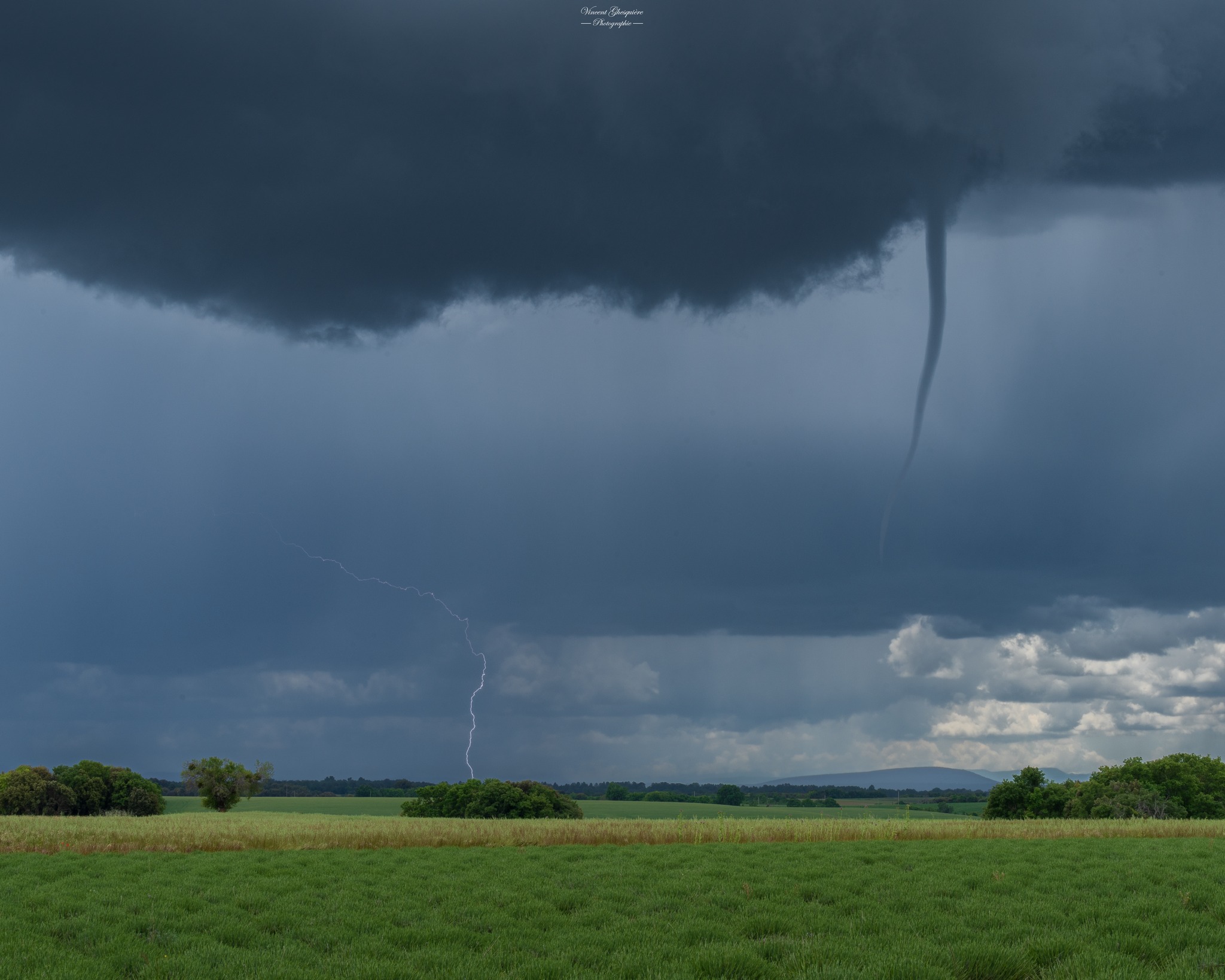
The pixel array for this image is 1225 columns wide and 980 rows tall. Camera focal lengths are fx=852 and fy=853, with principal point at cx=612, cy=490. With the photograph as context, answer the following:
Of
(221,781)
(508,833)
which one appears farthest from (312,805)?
(508,833)

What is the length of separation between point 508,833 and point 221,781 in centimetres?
8502

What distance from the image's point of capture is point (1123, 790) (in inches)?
3873

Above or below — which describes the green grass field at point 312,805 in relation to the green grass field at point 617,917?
below

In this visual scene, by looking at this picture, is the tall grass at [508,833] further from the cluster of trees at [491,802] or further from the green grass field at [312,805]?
the green grass field at [312,805]

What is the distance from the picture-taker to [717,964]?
11.8m

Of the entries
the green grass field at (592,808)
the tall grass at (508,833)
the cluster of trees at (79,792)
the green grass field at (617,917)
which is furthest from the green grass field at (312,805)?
the green grass field at (617,917)

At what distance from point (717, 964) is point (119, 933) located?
10.6 metres

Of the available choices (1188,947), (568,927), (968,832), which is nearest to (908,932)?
(1188,947)

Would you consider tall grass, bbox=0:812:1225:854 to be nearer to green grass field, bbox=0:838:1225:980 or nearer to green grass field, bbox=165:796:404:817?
green grass field, bbox=0:838:1225:980

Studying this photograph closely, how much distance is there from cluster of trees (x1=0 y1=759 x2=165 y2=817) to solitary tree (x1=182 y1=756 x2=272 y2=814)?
4.60m

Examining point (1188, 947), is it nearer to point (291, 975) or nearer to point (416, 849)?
point (291, 975)

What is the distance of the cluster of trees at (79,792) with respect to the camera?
96375 millimetres

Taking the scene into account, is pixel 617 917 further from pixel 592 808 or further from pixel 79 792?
pixel 592 808

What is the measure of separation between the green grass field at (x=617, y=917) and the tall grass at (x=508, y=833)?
8817 mm
